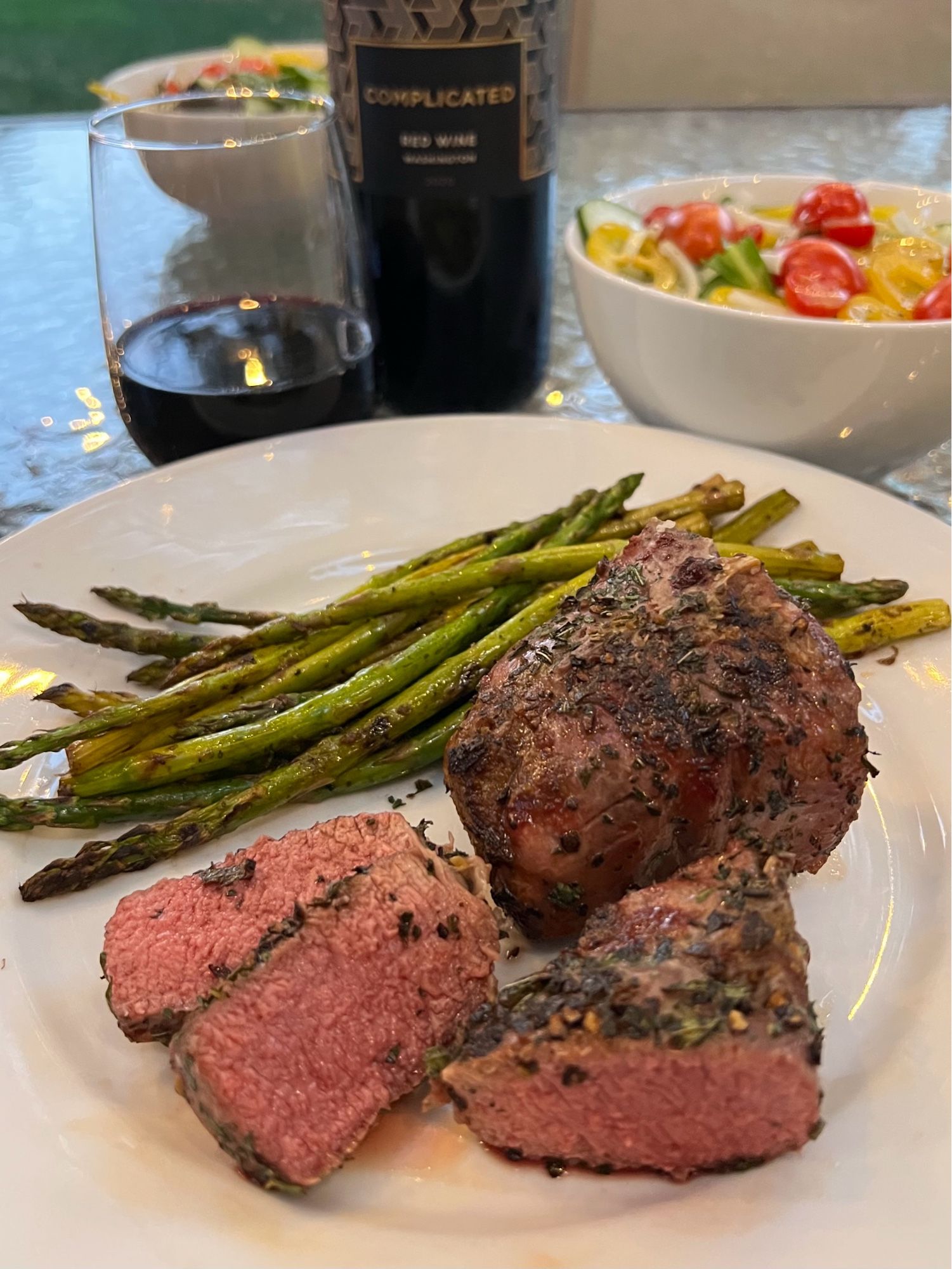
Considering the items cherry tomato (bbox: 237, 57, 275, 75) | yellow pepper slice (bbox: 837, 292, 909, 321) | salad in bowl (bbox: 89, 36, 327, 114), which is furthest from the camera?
cherry tomato (bbox: 237, 57, 275, 75)

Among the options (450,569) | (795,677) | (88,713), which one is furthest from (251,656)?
(795,677)

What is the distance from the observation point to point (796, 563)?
2.71 metres

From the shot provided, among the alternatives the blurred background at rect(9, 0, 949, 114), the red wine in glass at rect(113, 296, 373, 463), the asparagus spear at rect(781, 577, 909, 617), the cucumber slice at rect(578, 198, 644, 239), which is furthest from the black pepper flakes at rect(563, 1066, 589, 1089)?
the blurred background at rect(9, 0, 949, 114)

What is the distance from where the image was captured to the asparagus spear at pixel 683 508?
2865 mm

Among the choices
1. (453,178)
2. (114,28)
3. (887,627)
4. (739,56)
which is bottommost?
(887,627)

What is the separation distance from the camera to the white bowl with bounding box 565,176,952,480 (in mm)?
2764

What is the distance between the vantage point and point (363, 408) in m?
3.34

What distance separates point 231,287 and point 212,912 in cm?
230

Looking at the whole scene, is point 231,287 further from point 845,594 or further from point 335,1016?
point 335,1016

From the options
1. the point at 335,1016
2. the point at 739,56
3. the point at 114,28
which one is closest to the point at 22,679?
the point at 335,1016

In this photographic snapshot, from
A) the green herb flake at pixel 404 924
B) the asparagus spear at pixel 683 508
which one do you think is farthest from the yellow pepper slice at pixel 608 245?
the green herb flake at pixel 404 924

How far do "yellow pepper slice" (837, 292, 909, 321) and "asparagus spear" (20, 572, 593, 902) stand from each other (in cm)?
126

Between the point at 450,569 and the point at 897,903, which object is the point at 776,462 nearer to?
the point at 450,569

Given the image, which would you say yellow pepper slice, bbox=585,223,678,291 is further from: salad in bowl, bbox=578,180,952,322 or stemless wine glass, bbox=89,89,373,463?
stemless wine glass, bbox=89,89,373,463
